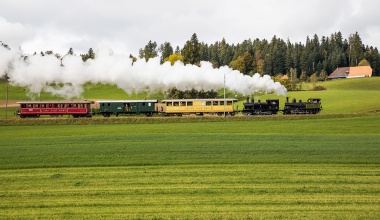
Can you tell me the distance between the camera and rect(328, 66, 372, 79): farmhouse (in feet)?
473

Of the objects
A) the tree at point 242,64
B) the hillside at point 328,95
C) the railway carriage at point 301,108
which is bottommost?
the railway carriage at point 301,108

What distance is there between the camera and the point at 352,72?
147 metres

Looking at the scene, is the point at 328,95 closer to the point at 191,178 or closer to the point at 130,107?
the point at 130,107

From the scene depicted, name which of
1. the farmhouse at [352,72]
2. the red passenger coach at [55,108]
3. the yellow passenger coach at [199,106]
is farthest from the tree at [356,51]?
the red passenger coach at [55,108]

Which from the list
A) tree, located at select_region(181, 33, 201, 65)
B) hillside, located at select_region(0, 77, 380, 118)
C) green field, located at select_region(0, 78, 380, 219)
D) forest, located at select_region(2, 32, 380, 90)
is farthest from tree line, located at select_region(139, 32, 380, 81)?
green field, located at select_region(0, 78, 380, 219)

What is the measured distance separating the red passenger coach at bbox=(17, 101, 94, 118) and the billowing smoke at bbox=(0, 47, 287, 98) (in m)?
2.07

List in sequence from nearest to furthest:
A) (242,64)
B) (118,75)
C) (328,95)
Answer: (118,75), (328,95), (242,64)

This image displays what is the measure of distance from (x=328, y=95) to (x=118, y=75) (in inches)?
2105

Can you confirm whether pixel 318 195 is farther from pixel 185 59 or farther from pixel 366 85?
pixel 366 85

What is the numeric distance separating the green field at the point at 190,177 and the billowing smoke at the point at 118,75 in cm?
1193

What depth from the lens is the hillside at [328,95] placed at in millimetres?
65062

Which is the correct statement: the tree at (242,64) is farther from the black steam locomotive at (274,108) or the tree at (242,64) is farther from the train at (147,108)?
the train at (147,108)

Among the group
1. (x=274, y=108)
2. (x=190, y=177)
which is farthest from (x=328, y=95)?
(x=190, y=177)

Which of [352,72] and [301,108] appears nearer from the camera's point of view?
[301,108]
